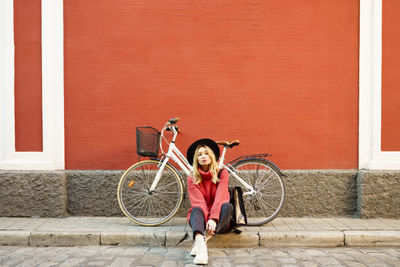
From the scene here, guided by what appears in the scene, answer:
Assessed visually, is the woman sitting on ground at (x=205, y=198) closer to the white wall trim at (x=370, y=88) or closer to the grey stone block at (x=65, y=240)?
the grey stone block at (x=65, y=240)

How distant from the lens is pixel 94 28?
18.0 ft

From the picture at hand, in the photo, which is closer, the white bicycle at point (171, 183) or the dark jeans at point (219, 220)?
the dark jeans at point (219, 220)

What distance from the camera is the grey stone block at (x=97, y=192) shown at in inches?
211

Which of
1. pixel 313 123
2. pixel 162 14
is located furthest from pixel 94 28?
pixel 313 123

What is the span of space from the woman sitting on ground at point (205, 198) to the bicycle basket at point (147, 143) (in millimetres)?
544

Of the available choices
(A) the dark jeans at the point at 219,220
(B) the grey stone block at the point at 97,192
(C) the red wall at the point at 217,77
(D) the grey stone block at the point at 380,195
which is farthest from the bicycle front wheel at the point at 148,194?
(D) the grey stone block at the point at 380,195

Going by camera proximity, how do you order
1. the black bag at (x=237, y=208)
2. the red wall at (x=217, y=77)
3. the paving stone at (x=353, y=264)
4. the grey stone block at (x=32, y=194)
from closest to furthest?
the paving stone at (x=353, y=264) → the black bag at (x=237, y=208) → the grey stone block at (x=32, y=194) → the red wall at (x=217, y=77)

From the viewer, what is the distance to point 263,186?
16.2 ft

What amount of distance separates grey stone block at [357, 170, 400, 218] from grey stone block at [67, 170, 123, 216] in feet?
11.4

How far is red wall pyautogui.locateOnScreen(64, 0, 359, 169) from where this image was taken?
17.8 feet

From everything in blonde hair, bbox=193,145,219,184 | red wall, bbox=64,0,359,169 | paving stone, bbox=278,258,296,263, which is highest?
red wall, bbox=64,0,359,169

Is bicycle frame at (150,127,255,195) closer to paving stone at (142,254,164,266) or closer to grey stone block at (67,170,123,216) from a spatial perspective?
grey stone block at (67,170,123,216)

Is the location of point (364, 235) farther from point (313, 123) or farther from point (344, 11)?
point (344, 11)

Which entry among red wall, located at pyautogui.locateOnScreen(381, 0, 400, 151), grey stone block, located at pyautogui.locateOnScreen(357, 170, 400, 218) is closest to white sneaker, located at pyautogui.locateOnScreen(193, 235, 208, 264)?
grey stone block, located at pyautogui.locateOnScreen(357, 170, 400, 218)
